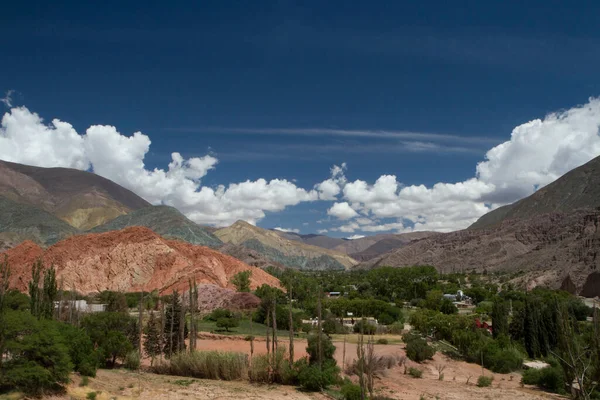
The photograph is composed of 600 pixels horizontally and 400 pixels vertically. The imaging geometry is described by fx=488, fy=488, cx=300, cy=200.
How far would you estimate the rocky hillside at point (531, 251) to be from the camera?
79.4 m

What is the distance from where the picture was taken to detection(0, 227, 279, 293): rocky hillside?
76250mm

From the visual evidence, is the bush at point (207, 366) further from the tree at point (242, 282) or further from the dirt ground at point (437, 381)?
the tree at point (242, 282)

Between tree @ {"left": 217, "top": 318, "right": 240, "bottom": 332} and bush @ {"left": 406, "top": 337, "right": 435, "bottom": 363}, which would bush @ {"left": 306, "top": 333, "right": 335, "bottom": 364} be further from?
tree @ {"left": 217, "top": 318, "right": 240, "bottom": 332}

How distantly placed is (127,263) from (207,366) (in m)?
63.2

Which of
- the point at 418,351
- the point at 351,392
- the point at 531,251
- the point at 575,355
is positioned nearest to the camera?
the point at 575,355

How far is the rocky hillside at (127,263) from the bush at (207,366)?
4694 cm

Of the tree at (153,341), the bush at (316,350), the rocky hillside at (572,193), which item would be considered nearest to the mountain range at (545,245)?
the rocky hillside at (572,193)

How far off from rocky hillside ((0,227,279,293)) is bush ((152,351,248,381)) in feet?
154

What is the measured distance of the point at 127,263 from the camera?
82.6 meters

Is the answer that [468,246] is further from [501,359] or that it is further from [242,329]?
[501,359]

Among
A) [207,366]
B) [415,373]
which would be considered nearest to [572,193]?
[415,373]

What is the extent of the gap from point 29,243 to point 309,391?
80.0 meters

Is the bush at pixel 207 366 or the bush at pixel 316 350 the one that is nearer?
the bush at pixel 207 366

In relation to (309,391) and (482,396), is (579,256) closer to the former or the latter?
(482,396)
